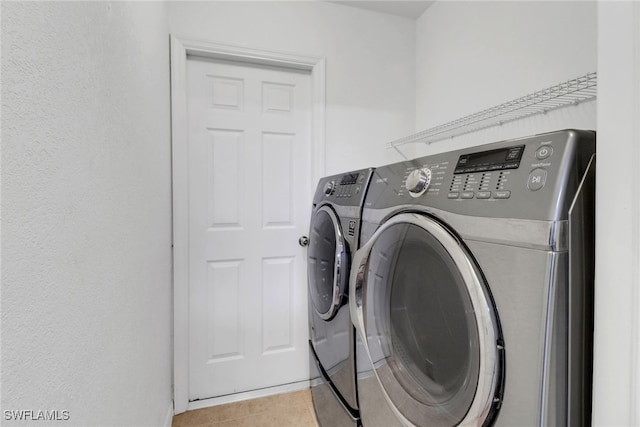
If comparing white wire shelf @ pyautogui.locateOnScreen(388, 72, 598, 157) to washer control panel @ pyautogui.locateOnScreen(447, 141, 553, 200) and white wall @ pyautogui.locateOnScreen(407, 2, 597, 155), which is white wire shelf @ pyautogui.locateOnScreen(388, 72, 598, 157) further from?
washer control panel @ pyautogui.locateOnScreen(447, 141, 553, 200)

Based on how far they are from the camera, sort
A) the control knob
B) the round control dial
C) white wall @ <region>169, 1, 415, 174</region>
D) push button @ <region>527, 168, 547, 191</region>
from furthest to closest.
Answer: white wall @ <region>169, 1, 415, 174</region> < the control knob < the round control dial < push button @ <region>527, 168, 547, 191</region>

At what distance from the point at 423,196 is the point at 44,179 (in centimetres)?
77

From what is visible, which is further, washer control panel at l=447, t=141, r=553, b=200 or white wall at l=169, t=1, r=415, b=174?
white wall at l=169, t=1, r=415, b=174

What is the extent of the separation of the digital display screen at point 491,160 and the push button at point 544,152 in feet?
0.11

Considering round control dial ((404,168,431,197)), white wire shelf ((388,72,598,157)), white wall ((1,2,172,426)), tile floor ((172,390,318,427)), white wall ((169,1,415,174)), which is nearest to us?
white wall ((1,2,172,426))

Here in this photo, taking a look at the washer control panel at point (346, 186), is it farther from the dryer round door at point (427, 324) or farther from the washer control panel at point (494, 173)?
the washer control panel at point (494, 173)

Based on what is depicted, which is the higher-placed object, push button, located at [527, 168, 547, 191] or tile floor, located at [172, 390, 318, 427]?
push button, located at [527, 168, 547, 191]

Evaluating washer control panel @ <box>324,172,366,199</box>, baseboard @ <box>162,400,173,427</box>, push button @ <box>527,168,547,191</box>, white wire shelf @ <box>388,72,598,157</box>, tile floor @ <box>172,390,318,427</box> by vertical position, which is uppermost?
white wire shelf @ <box>388,72,598,157</box>

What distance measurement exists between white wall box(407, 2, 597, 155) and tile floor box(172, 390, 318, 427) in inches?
70.2

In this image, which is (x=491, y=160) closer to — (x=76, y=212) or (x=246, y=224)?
(x=76, y=212)

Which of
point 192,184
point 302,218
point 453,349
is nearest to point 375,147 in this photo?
point 302,218

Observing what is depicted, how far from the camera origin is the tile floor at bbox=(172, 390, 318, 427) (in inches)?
65.8

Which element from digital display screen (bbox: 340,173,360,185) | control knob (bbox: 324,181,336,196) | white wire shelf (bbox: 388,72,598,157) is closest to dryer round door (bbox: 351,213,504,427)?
digital display screen (bbox: 340,173,360,185)

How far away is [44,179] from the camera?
0.49 meters
